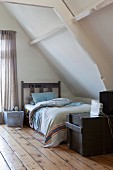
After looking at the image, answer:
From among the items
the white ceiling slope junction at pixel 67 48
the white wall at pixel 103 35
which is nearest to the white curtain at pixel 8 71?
the white ceiling slope junction at pixel 67 48

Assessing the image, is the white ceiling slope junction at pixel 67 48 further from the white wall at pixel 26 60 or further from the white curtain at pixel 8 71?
the white curtain at pixel 8 71

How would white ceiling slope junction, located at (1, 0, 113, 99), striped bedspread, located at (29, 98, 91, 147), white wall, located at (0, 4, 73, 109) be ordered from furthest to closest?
white wall, located at (0, 4, 73, 109), white ceiling slope junction, located at (1, 0, 113, 99), striped bedspread, located at (29, 98, 91, 147)

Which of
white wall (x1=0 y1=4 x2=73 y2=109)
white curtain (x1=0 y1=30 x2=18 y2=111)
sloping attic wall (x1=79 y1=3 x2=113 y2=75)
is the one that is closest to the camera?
sloping attic wall (x1=79 y1=3 x2=113 y2=75)

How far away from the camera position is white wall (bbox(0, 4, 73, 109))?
6828 millimetres

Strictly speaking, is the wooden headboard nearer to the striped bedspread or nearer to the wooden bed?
the wooden bed

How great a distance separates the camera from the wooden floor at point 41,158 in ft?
11.4

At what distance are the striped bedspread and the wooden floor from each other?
0.18 metres

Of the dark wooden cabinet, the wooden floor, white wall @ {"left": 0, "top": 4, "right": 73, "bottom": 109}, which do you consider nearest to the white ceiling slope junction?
white wall @ {"left": 0, "top": 4, "right": 73, "bottom": 109}

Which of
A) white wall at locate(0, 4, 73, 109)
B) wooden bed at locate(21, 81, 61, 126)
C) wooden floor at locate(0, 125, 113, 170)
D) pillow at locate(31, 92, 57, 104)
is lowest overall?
wooden floor at locate(0, 125, 113, 170)

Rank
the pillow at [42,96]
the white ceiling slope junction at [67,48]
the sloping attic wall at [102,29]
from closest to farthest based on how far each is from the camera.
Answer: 1. the sloping attic wall at [102,29]
2. the white ceiling slope junction at [67,48]
3. the pillow at [42,96]

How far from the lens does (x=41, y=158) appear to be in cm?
384

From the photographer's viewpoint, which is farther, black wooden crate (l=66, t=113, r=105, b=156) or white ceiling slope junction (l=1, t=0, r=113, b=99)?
white ceiling slope junction (l=1, t=0, r=113, b=99)

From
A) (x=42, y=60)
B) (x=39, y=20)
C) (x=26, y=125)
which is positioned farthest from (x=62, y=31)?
(x=26, y=125)

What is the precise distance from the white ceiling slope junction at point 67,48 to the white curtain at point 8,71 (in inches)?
22.2
